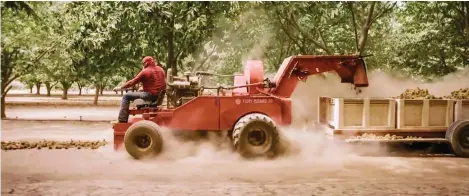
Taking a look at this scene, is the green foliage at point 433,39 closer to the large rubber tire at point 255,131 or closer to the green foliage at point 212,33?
the green foliage at point 212,33

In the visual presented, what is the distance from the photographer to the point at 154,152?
29.7ft

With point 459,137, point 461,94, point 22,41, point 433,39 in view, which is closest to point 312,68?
point 459,137

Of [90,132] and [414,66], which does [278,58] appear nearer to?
[414,66]

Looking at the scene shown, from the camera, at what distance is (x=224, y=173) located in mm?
7848

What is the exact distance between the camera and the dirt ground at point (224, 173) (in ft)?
21.6

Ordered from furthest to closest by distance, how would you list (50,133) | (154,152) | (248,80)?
(50,133)
(248,80)
(154,152)

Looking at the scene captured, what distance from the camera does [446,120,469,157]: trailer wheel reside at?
31.1 feet

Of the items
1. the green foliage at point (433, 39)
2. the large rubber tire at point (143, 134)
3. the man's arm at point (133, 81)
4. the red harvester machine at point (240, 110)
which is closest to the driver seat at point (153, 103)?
the red harvester machine at point (240, 110)

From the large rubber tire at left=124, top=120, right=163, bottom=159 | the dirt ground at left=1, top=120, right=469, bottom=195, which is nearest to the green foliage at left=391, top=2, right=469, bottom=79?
the dirt ground at left=1, top=120, right=469, bottom=195

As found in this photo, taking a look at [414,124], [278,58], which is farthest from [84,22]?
[278,58]

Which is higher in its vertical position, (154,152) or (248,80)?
(248,80)

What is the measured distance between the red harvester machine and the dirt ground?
39 cm

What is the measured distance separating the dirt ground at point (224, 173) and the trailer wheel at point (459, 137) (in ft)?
0.94

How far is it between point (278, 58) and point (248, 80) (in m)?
18.3
